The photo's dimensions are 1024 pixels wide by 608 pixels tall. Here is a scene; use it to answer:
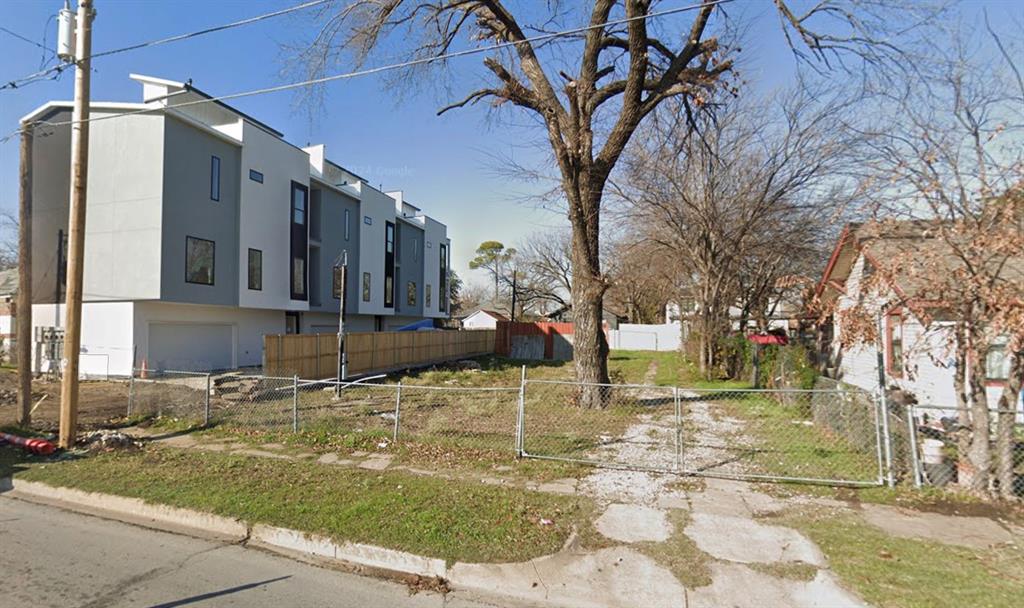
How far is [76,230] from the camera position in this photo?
8.36 metres

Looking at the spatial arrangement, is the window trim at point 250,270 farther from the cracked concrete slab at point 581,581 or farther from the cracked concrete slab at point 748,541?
the cracked concrete slab at point 748,541

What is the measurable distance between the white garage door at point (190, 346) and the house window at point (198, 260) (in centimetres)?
200

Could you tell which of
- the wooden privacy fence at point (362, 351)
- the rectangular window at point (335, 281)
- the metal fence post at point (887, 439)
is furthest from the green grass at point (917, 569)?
the rectangular window at point (335, 281)

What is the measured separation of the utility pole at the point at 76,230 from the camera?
830 centimetres

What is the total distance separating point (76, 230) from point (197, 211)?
11.9 meters

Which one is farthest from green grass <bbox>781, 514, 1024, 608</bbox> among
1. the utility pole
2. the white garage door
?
the white garage door

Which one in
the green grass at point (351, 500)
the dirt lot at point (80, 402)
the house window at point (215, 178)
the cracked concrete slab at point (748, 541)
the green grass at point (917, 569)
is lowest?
the cracked concrete slab at point (748, 541)

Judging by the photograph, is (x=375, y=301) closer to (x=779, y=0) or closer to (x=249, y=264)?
(x=249, y=264)

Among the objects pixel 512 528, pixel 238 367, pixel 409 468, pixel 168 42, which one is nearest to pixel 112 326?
pixel 238 367

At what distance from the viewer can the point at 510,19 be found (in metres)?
11.9

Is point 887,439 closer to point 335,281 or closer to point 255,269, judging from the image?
point 255,269

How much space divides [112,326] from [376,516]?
18.1 metres

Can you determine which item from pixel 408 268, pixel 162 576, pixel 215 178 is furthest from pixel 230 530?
pixel 408 268

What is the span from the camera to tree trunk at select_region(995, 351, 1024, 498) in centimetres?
584
